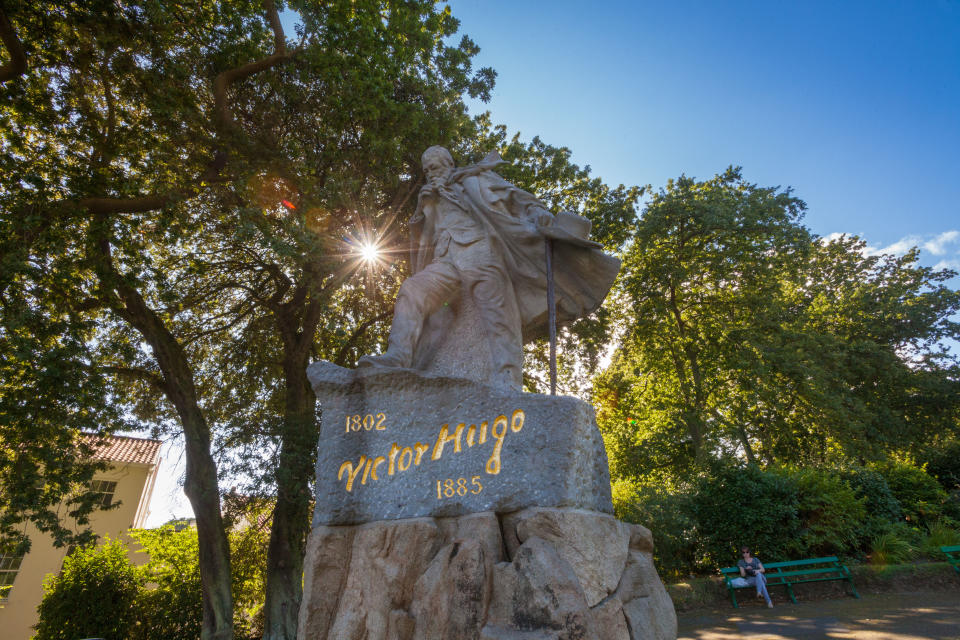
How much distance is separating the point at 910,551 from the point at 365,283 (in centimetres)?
1135

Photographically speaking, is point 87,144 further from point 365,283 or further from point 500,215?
point 500,215

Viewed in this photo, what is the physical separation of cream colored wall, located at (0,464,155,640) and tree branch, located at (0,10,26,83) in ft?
35.1

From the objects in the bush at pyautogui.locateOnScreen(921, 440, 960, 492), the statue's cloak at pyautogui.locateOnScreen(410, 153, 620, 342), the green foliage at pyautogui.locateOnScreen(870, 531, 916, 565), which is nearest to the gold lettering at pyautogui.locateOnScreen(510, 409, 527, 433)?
the statue's cloak at pyautogui.locateOnScreen(410, 153, 620, 342)

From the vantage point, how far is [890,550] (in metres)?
9.45

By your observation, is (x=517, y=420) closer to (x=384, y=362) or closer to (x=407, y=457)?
(x=407, y=457)

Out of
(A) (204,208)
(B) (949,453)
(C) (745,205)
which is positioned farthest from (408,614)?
(B) (949,453)

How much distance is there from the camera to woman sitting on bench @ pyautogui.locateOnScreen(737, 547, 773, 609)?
781cm

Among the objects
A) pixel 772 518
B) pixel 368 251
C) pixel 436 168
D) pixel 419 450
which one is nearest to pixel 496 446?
pixel 419 450

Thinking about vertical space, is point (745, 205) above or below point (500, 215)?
above

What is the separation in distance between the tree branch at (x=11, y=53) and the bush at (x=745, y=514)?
13421mm

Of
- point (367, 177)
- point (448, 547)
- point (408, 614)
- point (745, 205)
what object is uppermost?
point (745, 205)

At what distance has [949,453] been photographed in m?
16.8

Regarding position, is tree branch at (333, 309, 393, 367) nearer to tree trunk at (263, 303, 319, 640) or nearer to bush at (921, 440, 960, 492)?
tree trunk at (263, 303, 319, 640)

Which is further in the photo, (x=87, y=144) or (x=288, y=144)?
(x=288, y=144)
